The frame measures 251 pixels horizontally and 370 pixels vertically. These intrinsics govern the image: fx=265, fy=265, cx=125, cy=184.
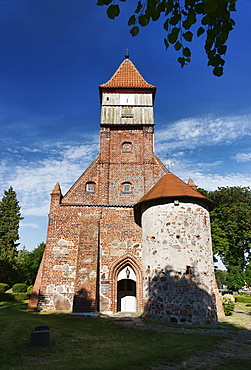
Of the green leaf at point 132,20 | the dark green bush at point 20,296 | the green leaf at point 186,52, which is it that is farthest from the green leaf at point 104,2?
the dark green bush at point 20,296

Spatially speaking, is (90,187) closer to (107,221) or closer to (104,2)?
(107,221)

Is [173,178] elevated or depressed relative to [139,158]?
depressed

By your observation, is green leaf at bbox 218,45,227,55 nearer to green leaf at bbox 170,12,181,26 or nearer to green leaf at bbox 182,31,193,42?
green leaf at bbox 182,31,193,42

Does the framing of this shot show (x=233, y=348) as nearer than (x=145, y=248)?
Yes

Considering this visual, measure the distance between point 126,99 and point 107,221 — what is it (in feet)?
32.0

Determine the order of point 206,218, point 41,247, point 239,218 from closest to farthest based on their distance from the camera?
point 206,218 < point 239,218 < point 41,247

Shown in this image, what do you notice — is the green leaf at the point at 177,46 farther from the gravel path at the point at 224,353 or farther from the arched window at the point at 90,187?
the arched window at the point at 90,187

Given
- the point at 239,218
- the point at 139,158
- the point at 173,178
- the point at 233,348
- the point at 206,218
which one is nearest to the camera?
the point at 233,348

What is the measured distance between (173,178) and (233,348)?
30.8 ft

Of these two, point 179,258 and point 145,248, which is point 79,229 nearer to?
point 145,248

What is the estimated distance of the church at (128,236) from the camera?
43.4ft

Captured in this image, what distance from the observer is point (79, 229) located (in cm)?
1639

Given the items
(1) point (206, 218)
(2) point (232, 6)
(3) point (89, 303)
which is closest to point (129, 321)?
(3) point (89, 303)

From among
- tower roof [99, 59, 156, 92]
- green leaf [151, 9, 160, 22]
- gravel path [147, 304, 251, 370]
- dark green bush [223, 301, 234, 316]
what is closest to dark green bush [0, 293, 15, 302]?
gravel path [147, 304, 251, 370]
